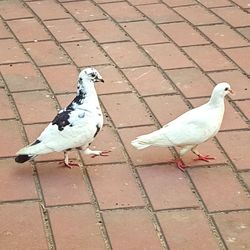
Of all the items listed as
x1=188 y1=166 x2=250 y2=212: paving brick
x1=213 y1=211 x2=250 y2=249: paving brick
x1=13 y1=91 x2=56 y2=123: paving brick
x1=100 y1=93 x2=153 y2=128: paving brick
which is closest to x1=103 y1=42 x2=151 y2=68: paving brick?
x1=100 y1=93 x2=153 y2=128: paving brick

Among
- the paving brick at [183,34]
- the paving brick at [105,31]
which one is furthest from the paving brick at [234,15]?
the paving brick at [105,31]

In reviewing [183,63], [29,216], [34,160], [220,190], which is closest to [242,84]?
[183,63]

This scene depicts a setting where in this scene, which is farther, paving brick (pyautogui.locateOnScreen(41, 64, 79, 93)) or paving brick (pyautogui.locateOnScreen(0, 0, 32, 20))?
paving brick (pyautogui.locateOnScreen(0, 0, 32, 20))

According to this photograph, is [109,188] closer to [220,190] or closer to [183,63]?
[220,190]

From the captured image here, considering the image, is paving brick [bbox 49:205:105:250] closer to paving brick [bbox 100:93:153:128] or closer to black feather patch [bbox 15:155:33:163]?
black feather patch [bbox 15:155:33:163]

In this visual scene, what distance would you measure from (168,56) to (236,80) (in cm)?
64

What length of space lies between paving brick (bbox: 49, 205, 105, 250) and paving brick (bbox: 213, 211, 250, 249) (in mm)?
590

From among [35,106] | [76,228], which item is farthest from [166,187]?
[35,106]

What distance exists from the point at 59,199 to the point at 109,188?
28cm

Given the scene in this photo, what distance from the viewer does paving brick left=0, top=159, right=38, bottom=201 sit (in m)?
3.57

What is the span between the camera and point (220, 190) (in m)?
3.60

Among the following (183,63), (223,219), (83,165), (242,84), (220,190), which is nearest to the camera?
(223,219)

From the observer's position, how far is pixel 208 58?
17.0 ft

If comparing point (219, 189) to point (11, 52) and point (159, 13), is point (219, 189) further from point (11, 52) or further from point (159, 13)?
point (159, 13)
